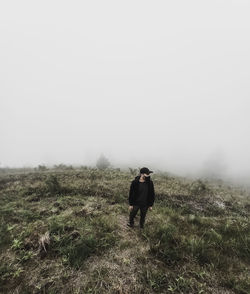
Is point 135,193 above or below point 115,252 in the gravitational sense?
above

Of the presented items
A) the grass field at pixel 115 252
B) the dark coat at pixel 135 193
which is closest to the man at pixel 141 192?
the dark coat at pixel 135 193

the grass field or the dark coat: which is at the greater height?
the dark coat

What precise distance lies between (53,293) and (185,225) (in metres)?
5.01

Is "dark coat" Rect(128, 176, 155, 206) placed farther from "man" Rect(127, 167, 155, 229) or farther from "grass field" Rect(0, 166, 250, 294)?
"grass field" Rect(0, 166, 250, 294)

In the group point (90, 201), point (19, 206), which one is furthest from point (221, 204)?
point (19, 206)

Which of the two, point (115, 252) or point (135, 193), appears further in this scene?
point (135, 193)

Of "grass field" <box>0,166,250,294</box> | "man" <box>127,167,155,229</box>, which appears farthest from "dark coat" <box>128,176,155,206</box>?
"grass field" <box>0,166,250,294</box>

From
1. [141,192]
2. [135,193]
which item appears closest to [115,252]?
[135,193]

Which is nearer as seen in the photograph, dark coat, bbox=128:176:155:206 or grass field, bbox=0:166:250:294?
grass field, bbox=0:166:250:294

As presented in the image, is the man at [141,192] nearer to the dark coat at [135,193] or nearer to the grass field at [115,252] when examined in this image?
the dark coat at [135,193]

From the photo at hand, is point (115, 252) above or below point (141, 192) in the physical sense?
below

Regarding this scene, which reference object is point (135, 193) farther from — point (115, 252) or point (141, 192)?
point (115, 252)

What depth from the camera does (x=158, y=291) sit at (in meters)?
3.75

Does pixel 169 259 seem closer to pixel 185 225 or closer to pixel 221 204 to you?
pixel 185 225
